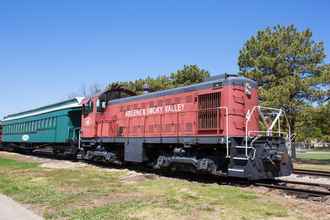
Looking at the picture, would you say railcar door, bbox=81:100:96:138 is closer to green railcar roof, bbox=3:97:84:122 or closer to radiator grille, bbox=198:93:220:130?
green railcar roof, bbox=3:97:84:122

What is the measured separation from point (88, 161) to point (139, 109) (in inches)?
246

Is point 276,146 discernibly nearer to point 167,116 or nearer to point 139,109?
point 167,116

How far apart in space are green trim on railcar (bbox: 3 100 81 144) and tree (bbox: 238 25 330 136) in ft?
41.5

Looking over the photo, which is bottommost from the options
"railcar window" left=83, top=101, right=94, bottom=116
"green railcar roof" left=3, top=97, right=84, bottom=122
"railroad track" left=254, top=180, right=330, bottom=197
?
"railroad track" left=254, top=180, right=330, bottom=197

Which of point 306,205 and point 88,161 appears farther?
point 88,161

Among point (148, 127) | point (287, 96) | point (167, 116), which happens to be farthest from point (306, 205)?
point (287, 96)

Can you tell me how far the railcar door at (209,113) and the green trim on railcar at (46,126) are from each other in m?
9.94

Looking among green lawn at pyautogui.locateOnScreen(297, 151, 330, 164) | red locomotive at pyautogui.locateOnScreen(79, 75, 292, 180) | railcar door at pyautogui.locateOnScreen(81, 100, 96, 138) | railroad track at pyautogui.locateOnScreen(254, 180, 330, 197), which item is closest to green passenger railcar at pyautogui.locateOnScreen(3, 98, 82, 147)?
railcar door at pyautogui.locateOnScreen(81, 100, 96, 138)

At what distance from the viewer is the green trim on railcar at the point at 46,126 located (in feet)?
68.7

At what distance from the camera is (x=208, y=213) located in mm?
6961

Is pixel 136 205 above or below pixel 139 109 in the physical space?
below

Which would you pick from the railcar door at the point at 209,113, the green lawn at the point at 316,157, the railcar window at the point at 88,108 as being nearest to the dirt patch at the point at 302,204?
the railcar door at the point at 209,113

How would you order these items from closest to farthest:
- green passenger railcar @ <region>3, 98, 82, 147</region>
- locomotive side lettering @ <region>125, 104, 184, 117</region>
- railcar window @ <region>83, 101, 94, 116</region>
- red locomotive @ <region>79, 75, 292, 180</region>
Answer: red locomotive @ <region>79, 75, 292, 180</region> < locomotive side lettering @ <region>125, 104, 184, 117</region> < railcar window @ <region>83, 101, 94, 116</region> < green passenger railcar @ <region>3, 98, 82, 147</region>

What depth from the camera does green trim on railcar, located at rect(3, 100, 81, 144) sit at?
20.9m
